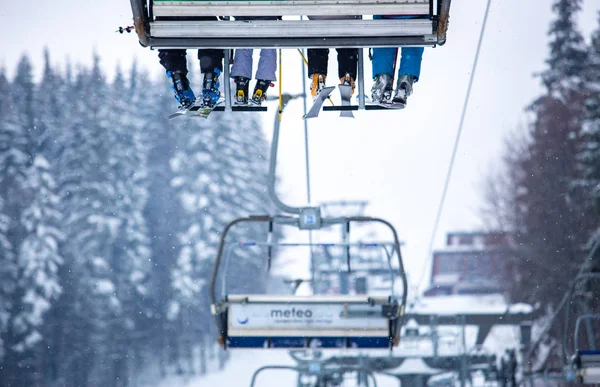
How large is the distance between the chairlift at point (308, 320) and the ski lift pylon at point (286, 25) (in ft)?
9.13

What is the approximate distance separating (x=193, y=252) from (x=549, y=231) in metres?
16.1

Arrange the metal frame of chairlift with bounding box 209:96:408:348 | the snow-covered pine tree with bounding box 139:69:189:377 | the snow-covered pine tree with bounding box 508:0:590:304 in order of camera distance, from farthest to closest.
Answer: the snow-covered pine tree with bounding box 139:69:189:377 → the snow-covered pine tree with bounding box 508:0:590:304 → the metal frame of chairlift with bounding box 209:96:408:348

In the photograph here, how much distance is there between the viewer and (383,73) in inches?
231

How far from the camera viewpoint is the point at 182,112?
19.6 ft

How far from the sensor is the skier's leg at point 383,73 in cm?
585

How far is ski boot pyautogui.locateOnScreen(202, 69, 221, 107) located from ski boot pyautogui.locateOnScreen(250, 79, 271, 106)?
0.82 ft

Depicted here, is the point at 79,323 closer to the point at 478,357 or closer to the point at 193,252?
the point at 193,252

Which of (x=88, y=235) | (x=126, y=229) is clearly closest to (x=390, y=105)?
(x=88, y=235)

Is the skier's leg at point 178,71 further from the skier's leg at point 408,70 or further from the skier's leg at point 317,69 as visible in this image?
the skier's leg at point 408,70

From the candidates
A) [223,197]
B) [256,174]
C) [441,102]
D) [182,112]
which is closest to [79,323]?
[223,197]

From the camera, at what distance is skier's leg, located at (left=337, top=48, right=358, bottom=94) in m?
5.82

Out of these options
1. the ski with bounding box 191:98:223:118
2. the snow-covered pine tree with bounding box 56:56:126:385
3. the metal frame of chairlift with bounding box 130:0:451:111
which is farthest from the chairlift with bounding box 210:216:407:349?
the snow-covered pine tree with bounding box 56:56:126:385

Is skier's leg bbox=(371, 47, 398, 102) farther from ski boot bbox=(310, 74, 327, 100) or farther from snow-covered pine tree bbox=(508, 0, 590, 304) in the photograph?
snow-covered pine tree bbox=(508, 0, 590, 304)

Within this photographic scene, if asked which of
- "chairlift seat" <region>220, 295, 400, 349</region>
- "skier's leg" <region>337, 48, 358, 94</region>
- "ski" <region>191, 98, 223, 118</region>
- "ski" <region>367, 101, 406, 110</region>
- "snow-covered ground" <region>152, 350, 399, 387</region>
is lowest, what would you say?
"snow-covered ground" <region>152, 350, 399, 387</region>
